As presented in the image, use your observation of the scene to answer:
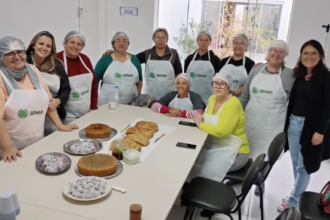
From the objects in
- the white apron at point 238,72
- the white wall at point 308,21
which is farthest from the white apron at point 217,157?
the white wall at point 308,21

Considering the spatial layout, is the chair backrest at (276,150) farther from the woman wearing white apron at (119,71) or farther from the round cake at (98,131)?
the woman wearing white apron at (119,71)

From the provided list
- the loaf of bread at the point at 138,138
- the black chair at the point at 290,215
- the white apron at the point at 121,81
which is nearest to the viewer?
the black chair at the point at 290,215

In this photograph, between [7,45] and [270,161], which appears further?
[270,161]

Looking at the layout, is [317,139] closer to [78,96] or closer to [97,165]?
[97,165]

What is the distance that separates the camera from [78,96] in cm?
280

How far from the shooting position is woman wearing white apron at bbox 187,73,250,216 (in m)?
2.47

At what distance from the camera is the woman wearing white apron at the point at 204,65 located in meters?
3.62

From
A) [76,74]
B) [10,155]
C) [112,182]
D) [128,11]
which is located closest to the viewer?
[112,182]

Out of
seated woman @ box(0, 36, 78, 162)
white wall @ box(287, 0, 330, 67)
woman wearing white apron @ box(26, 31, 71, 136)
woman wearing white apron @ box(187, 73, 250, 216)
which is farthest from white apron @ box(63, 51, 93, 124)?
white wall @ box(287, 0, 330, 67)

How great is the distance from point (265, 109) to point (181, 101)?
2.73 feet

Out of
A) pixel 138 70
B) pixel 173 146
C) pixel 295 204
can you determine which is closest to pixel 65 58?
pixel 138 70

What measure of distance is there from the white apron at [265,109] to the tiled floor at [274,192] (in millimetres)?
486

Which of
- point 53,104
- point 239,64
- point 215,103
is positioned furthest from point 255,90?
point 53,104

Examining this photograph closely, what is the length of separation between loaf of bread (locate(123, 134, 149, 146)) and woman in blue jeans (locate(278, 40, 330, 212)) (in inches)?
53.6
